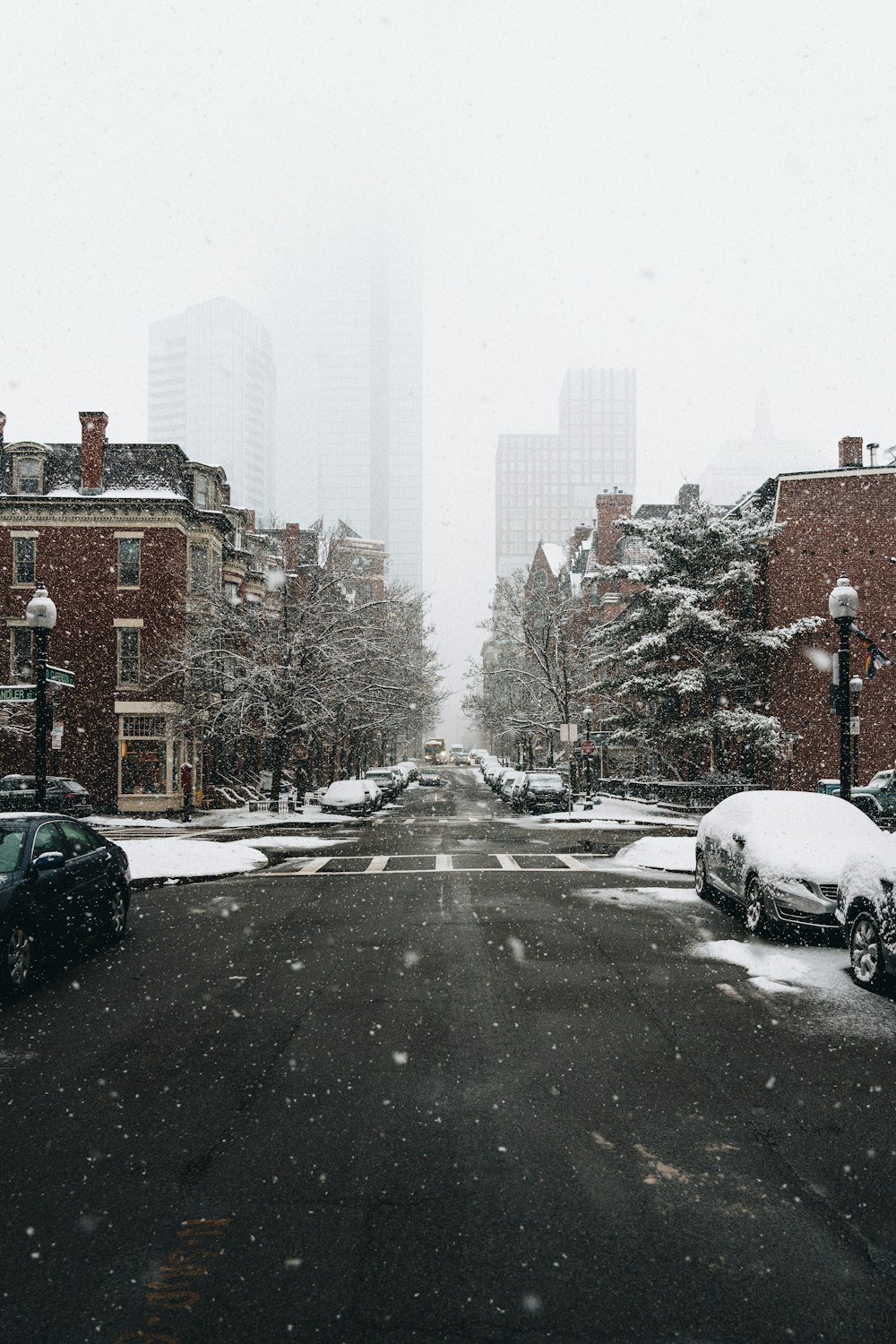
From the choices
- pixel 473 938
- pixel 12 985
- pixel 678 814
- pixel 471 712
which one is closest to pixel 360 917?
pixel 473 938

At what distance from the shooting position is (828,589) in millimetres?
38406

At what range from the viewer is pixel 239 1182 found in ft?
15.0

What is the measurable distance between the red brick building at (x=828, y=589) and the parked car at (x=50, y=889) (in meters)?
32.6

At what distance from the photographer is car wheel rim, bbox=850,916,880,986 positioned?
27.3ft

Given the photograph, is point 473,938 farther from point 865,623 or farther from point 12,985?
point 865,623

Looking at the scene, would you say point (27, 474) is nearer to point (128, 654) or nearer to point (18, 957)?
point (128, 654)

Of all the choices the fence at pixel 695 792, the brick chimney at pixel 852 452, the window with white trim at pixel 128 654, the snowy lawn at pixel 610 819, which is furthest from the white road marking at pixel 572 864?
the brick chimney at pixel 852 452

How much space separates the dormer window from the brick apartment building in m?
0.04

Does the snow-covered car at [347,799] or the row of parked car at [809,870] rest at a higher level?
the row of parked car at [809,870]

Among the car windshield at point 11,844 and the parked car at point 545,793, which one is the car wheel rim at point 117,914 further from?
the parked car at point 545,793

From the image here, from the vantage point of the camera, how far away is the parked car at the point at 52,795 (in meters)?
29.3

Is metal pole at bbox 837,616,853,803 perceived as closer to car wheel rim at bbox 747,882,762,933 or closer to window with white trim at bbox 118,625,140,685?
car wheel rim at bbox 747,882,762,933

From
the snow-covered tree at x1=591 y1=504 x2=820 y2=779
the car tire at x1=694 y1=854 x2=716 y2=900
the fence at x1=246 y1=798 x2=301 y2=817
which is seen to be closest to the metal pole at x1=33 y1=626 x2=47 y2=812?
the car tire at x1=694 y1=854 x2=716 y2=900

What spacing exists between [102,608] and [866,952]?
111ft
